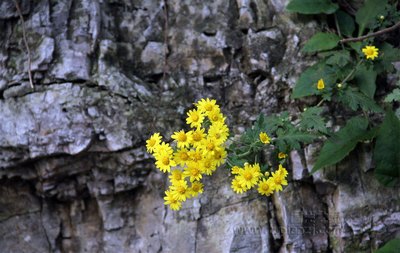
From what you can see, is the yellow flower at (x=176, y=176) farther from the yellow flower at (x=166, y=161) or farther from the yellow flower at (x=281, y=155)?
the yellow flower at (x=281, y=155)

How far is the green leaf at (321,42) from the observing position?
135 inches

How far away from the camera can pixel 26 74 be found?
3465 mm

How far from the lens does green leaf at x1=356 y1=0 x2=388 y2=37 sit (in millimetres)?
3457

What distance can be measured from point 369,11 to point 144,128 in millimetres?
1829

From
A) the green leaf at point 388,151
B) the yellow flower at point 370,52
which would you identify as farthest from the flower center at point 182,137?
the yellow flower at point 370,52

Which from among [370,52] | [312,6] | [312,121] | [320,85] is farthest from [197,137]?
[312,6]

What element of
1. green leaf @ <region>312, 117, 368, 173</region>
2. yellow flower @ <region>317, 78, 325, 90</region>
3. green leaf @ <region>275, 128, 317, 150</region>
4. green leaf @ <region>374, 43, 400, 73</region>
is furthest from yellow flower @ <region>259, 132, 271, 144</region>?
green leaf @ <region>374, 43, 400, 73</region>

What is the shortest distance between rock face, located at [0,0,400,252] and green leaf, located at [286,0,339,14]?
0.15 m

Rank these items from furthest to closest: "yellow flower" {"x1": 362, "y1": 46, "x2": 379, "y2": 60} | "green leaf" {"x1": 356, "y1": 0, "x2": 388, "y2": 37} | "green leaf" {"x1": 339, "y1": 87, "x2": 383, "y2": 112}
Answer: "green leaf" {"x1": 356, "y1": 0, "x2": 388, "y2": 37} < "yellow flower" {"x1": 362, "y1": 46, "x2": 379, "y2": 60} < "green leaf" {"x1": 339, "y1": 87, "x2": 383, "y2": 112}

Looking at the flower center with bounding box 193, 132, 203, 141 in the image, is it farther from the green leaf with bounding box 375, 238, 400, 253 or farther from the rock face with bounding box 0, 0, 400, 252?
the green leaf with bounding box 375, 238, 400, 253

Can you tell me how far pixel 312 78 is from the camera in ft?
10.8

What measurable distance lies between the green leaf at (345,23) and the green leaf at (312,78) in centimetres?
43

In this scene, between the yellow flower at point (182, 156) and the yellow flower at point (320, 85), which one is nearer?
the yellow flower at point (182, 156)

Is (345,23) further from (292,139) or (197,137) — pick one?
(197,137)
